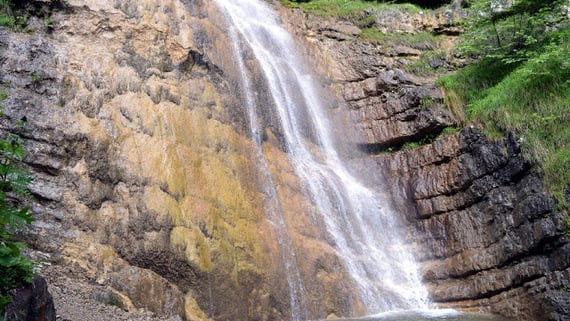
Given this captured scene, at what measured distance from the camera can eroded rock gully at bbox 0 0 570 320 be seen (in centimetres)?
905

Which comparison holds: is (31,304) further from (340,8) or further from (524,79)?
(340,8)

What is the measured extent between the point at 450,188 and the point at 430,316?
474 centimetres

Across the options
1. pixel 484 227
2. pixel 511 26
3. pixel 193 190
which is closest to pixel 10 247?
pixel 193 190

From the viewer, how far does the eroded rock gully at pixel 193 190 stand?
9055mm

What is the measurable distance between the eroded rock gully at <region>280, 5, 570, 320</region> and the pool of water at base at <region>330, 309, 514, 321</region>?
677 millimetres

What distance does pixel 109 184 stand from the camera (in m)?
9.48

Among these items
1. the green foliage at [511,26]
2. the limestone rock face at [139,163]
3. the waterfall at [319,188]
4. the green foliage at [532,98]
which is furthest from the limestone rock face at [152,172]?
the green foliage at [511,26]

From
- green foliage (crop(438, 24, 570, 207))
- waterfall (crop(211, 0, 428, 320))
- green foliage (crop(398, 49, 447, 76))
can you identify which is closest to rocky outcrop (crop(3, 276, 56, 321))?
waterfall (crop(211, 0, 428, 320))

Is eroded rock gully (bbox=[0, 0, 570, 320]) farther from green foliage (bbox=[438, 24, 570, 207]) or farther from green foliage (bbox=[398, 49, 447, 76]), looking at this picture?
green foliage (bbox=[398, 49, 447, 76])

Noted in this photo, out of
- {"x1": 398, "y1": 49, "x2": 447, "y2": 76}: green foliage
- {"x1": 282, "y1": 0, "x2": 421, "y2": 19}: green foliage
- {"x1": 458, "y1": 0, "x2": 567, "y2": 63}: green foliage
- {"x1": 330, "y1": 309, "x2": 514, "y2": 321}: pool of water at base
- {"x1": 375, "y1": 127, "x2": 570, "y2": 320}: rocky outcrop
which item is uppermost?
{"x1": 458, "y1": 0, "x2": 567, "y2": 63}: green foliage

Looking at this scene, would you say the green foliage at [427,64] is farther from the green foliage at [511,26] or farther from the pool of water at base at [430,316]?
the pool of water at base at [430,316]

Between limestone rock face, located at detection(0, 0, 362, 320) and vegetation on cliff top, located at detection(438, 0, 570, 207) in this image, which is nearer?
limestone rock face, located at detection(0, 0, 362, 320)

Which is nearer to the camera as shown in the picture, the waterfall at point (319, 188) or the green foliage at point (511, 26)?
the waterfall at point (319, 188)

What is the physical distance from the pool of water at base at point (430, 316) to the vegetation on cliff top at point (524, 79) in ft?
10.7
